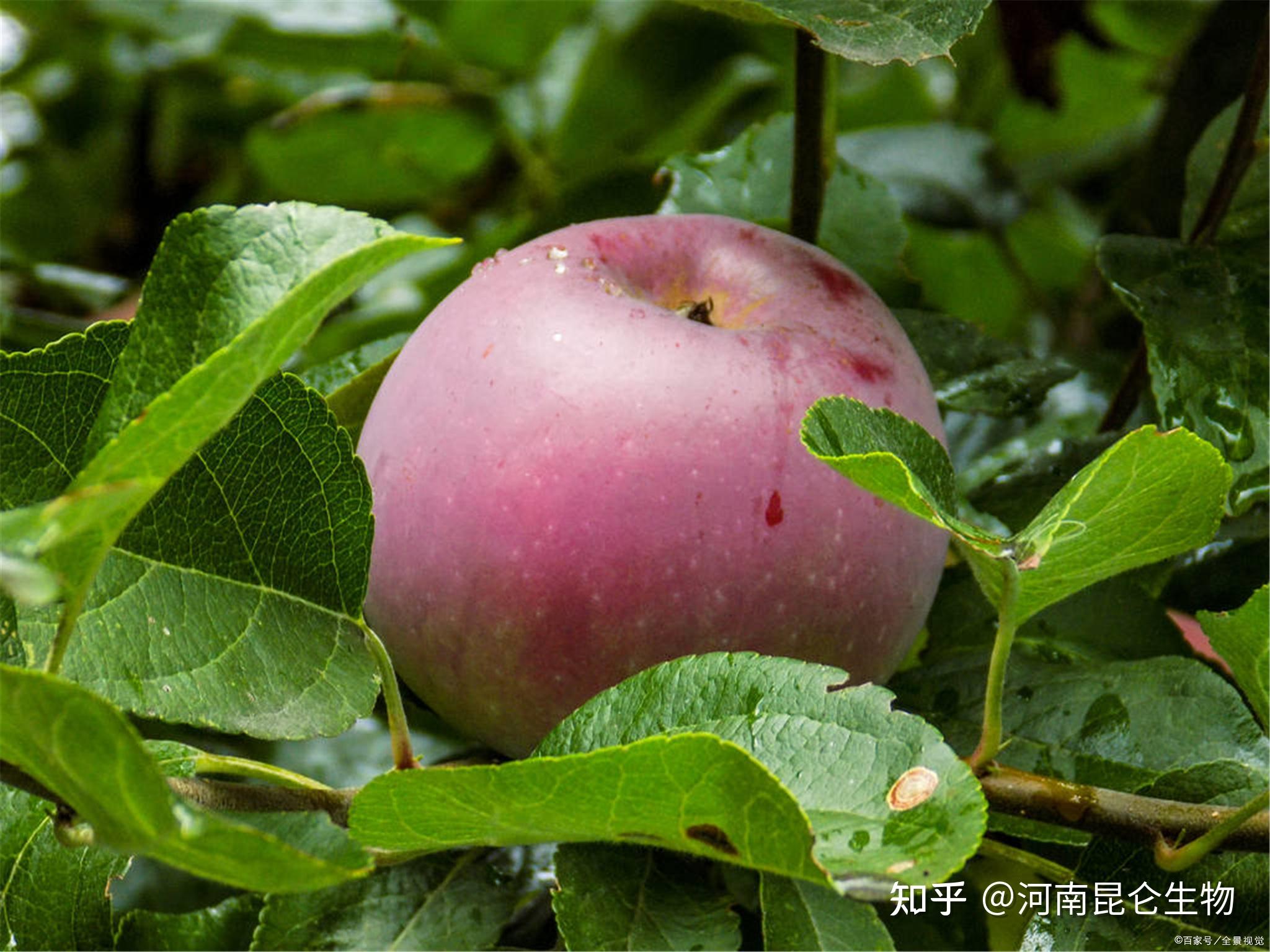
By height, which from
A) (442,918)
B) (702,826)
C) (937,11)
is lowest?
(442,918)

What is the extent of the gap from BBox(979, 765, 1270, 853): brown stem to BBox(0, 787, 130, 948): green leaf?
1.03ft

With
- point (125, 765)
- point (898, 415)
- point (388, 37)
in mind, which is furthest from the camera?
point (388, 37)

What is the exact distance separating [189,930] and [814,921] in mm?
256

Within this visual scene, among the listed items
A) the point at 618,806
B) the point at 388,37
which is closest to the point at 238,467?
the point at 618,806

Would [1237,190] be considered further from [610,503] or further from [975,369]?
[610,503]

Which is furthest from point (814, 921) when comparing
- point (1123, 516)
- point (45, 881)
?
point (45, 881)

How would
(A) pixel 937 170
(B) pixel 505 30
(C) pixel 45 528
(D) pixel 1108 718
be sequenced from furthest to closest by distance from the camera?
(B) pixel 505 30 < (A) pixel 937 170 < (D) pixel 1108 718 < (C) pixel 45 528

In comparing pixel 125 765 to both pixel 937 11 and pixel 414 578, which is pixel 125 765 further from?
pixel 937 11

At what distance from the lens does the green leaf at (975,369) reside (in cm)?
66

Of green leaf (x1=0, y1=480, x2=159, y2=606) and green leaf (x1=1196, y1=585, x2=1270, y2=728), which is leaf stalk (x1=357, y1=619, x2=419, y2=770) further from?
green leaf (x1=1196, y1=585, x2=1270, y2=728)

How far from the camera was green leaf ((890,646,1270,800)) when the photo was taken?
19.5 inches

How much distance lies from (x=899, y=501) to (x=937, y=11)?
0.67 feet

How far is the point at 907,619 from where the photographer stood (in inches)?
20.3

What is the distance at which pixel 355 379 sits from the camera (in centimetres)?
57
